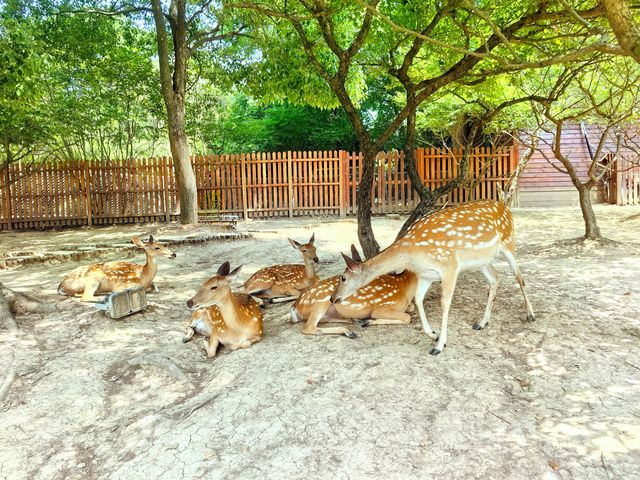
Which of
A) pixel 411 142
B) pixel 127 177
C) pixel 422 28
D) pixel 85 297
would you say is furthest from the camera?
pixel 127 177

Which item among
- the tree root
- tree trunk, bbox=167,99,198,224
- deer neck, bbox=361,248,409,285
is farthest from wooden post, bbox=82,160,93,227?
deer neck, bbox=361,248,409,285

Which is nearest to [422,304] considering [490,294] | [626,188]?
[490,294]

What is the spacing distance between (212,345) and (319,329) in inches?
39.7

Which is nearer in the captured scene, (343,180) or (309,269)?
(309,269)

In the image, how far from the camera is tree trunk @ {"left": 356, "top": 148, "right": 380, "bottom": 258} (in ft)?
22.1

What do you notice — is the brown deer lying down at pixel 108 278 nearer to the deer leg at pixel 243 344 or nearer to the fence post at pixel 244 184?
the deer leg at pixel 243 344

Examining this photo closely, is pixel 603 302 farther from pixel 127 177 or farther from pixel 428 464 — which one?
pixel 127 177

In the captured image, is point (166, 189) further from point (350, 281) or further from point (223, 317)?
point (350, 281)

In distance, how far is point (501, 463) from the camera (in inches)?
116

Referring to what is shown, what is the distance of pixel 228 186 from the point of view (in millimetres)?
16672

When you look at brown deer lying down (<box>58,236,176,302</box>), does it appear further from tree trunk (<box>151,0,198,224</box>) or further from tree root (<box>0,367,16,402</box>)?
tree trunk (<box>151,0,198,224</box>)

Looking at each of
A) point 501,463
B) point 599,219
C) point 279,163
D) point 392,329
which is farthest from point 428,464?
point 279,163

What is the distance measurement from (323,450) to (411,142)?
16.4ft

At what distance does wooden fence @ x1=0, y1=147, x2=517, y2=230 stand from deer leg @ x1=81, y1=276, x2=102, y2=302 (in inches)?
375
